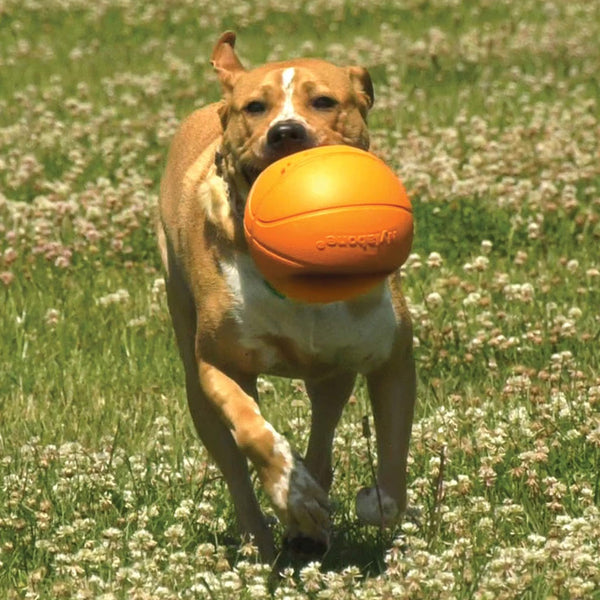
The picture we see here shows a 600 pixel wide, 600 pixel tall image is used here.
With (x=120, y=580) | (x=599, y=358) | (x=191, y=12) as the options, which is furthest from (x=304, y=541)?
(x=191, y=12)

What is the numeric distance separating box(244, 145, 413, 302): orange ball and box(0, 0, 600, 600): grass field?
32.1 inches

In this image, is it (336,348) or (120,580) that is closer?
(120,580)

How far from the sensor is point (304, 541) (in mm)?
5613

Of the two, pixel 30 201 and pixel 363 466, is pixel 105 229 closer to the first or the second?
pixel 30 201

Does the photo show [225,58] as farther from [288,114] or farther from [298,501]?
[298,501]

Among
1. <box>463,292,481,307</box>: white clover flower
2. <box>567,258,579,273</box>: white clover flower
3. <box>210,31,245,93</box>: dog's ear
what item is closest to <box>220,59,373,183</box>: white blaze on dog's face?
<box>210,31,245,93</box>: dog's ear

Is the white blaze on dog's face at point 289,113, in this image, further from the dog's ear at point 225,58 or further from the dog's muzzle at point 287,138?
the dog's ear at point 225,58

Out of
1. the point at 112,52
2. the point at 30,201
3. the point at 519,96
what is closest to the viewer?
the point at 30,201

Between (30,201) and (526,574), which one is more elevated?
(526,574)

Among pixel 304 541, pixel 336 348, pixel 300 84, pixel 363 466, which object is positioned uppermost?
Result: pixel 300 84

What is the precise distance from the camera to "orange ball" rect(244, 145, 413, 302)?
210 inches

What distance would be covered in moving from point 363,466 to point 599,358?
1.58 m

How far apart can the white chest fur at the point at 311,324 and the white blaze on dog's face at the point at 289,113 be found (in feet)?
1.19

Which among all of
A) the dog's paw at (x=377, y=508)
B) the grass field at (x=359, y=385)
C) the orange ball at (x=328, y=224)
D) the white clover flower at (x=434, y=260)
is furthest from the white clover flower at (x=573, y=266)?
the orange ball at (x=328, y=224)
